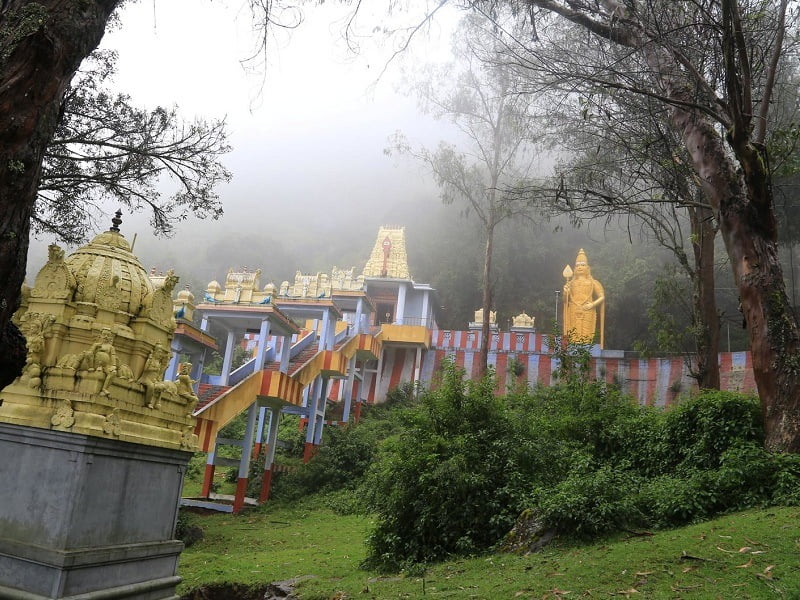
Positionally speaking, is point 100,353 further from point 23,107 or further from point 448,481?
point 23,107

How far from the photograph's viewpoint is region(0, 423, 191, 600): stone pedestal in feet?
17.9

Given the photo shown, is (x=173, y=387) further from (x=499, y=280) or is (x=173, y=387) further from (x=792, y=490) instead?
(x=499, y=280)

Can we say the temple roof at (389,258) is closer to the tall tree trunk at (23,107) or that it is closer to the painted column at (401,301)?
the painted column at (401,301)

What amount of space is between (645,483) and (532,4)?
5894 millimetres

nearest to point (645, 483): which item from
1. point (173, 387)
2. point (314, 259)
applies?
point (173, 387)

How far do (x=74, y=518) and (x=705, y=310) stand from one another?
10179mm

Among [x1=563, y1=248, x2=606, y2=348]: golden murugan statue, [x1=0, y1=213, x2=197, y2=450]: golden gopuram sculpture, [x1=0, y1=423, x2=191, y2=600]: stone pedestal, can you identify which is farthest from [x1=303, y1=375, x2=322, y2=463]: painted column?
[x1=0, y1=423, x2=191, y2=600]: stone pedestal

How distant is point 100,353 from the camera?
6.35m

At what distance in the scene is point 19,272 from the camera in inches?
95.6

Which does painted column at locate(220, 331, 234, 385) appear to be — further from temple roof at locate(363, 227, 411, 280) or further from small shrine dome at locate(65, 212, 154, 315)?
temple roof at locate(363, 227, 411, 280)

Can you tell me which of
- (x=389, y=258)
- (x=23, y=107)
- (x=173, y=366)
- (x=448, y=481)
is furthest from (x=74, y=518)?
(x=389, y=258)

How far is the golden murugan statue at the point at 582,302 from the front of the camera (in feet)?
80.7

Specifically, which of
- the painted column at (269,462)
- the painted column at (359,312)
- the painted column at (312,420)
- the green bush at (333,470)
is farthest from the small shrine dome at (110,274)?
the painted column at (359,312)

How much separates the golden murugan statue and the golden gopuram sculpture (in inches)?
775
